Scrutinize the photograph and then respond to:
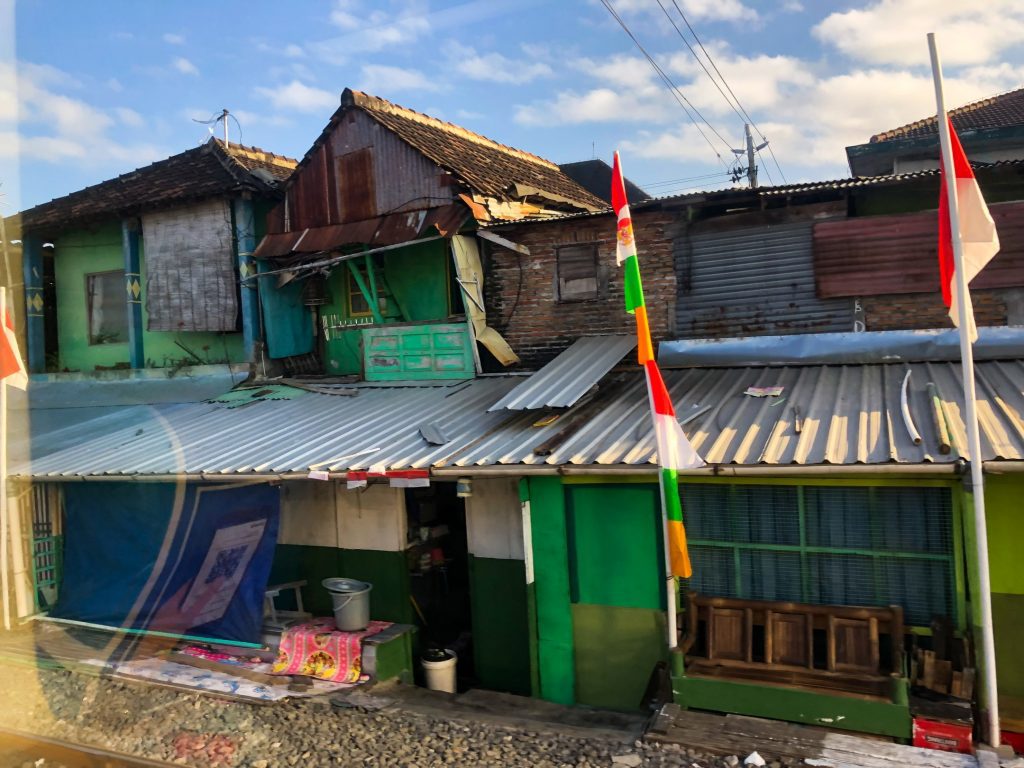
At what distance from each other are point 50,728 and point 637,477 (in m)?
6.98

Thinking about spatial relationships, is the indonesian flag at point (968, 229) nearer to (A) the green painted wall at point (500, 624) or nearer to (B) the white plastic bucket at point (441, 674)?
(A) the green painted wall at point (500, 624)

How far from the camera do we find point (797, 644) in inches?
287

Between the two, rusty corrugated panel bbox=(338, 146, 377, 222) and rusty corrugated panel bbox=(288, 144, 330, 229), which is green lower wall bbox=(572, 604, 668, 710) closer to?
rusty corrugated panel bbox=(338, 146, 377, 222)

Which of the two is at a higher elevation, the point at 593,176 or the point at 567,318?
the point at 593,176

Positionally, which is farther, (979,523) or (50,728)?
(50,728)

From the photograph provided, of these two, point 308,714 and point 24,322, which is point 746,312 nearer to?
point 308,714

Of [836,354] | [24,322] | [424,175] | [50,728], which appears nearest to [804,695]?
[836,354]

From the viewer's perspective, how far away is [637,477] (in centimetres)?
814

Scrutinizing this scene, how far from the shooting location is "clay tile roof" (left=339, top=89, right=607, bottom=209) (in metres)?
12.2

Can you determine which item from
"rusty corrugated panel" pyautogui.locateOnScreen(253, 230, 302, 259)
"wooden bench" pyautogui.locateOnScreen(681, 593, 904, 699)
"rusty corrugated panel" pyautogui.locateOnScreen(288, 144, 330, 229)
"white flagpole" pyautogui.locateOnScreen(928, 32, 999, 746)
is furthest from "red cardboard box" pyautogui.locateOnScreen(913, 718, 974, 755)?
"rusty corrugated panel" pyautogui.locateOnScreen(253, 230, 302, 259)

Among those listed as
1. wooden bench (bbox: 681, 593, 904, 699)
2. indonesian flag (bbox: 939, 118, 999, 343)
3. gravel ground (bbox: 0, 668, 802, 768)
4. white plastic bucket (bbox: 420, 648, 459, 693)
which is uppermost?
indonesian flag (bbox: 939, 118, 999, 343)

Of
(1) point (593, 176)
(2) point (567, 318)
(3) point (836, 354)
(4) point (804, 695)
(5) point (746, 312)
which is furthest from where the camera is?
(1) point (593, 176)

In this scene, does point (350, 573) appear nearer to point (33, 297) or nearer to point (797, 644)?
point (797, 644)

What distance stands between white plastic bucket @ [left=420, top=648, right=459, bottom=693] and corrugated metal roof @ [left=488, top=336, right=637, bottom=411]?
326cm
